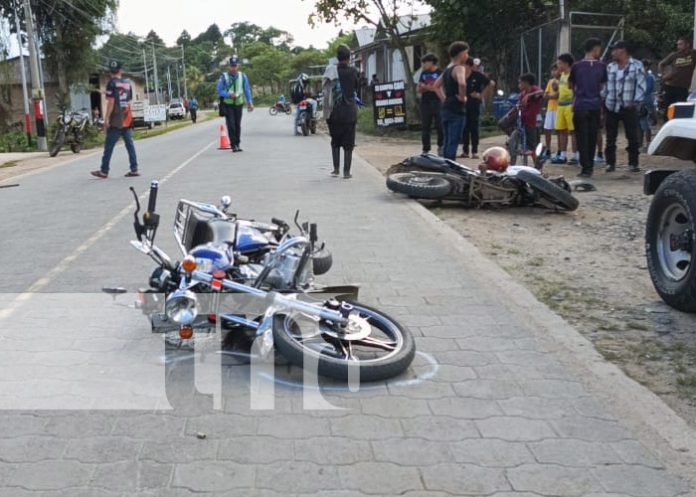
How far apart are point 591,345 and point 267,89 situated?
116 meters

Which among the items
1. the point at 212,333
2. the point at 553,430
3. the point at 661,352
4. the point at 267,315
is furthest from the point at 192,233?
the point at 661,352

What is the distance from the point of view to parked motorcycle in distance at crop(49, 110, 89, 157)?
21.8 metres

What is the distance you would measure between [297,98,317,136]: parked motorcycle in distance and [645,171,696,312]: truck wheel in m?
20.3

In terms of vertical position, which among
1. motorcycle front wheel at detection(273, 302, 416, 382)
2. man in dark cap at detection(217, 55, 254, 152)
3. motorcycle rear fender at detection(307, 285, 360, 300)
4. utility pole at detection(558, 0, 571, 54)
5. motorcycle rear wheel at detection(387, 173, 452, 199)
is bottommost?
motorcycle front wheel at detection(273, 302, 416, 382)

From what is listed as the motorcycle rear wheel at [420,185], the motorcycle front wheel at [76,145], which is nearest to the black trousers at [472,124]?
the motorcycle rear wheel at [420,185]

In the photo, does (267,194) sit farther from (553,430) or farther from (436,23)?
(436,23)

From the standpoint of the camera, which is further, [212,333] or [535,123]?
[535,123]

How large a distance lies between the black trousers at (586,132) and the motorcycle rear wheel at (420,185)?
3146 mm


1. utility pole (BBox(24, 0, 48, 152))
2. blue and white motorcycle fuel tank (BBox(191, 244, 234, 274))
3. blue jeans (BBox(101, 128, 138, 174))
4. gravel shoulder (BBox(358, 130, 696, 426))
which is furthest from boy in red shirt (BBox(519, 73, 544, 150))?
utility pole (BBox(24, 0, 48, 152))

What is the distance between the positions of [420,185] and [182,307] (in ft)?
18.9

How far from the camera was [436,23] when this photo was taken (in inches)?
933

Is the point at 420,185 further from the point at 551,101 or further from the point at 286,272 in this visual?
the point at 551,101

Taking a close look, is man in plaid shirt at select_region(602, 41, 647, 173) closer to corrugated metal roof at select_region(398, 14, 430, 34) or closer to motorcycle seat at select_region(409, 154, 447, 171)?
motorcycle seat at select_region(409, 154, 447, 171)

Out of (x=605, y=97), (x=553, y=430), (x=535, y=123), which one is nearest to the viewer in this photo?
(x=553, y=430)
